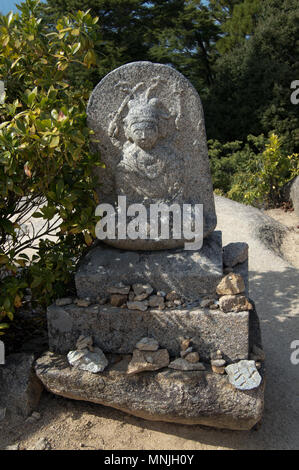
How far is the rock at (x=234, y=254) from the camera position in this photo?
264cm

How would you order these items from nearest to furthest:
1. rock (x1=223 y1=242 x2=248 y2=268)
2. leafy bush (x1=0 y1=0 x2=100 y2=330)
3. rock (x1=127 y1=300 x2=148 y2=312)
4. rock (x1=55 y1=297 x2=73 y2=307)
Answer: leafy bush (x1=0 y1=0 x2=100 y2=330) < rock (x1=127 y1=300 x2=148 y2=312) < rock (x1=55 y1=297 x2=73 y2=307) < rock (x1=223 y1=242 x2=248 y2=268)

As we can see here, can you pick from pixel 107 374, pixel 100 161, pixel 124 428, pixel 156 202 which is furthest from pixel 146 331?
pixel 100 161

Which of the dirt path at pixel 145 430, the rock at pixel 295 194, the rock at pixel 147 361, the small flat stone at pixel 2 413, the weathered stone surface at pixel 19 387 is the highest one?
the rock at pixel 295 194

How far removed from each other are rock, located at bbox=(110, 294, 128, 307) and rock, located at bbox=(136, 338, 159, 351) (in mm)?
240

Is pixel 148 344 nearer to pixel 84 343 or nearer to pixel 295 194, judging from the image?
pixel 84 343

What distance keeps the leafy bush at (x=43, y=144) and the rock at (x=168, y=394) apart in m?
0.54

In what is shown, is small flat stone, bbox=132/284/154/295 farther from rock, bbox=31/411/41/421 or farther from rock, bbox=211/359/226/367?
rock, bbox=31/411/41/421

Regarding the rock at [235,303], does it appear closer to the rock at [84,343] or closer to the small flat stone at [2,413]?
the rock at [84,343]

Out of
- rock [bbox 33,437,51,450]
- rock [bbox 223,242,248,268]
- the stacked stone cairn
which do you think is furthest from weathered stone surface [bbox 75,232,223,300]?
rock [bbox 33,437,51,450]

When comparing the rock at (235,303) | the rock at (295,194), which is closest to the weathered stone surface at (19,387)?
the rock at (235,303)

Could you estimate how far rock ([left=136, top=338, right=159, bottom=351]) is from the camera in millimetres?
2311

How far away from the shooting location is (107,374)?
88.9 inches

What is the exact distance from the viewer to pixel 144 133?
96.6 inches
